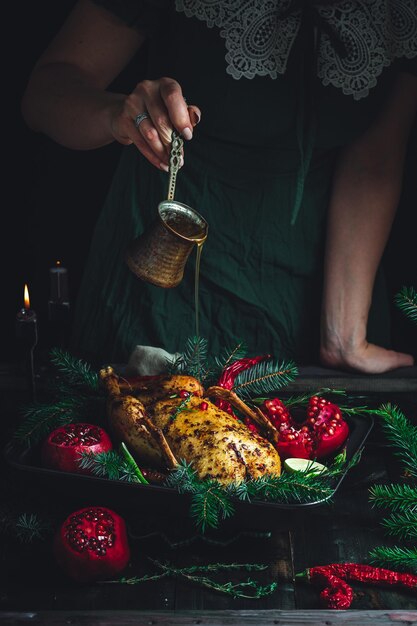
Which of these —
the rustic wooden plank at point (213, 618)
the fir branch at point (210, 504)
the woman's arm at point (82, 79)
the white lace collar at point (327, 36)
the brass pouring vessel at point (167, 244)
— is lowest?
the rustic wooden plank at point (213, 618)

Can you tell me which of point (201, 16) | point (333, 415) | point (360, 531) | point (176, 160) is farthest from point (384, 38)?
point (360, 531)

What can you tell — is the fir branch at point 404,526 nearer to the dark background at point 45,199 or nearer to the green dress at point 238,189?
the green dress at point 238,189

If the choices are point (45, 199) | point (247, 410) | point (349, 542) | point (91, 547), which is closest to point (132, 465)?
point (91, 547)

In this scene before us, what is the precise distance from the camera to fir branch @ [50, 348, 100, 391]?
5.69 ft

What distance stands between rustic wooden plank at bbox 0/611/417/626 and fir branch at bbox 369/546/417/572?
142 mm

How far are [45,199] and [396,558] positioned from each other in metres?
1.94

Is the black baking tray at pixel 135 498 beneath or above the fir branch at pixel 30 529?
above

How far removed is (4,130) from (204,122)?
1078mm

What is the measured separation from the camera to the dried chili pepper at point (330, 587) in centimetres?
127

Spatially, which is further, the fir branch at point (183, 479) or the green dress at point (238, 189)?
the green dress at point (238, 189)

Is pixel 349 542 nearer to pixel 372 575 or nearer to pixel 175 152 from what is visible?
pixel 372 575

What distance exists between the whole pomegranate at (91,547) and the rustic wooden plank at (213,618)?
102 mm

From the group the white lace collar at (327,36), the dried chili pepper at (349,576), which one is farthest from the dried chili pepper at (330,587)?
the white lace collar at (327,36)

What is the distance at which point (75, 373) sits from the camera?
175 cm
